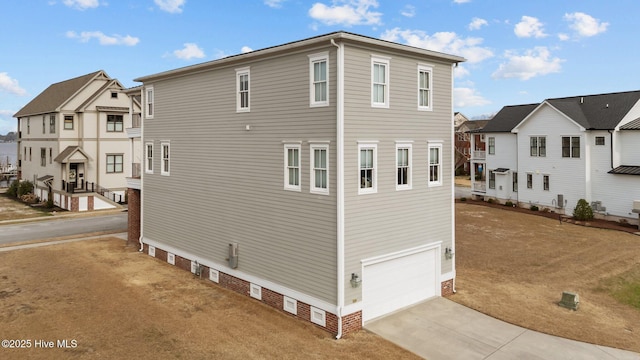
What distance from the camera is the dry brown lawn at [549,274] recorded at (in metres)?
15.2

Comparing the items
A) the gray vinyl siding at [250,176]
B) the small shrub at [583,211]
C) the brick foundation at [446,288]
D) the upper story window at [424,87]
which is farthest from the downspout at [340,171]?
the small shrub at [583,211]

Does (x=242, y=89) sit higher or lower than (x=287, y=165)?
higher

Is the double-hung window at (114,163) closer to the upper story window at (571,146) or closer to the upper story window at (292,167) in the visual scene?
the upper story window at (292,167)

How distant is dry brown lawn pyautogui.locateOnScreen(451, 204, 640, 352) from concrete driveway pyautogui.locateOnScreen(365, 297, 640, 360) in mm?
665

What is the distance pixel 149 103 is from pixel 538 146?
32528 millimetres

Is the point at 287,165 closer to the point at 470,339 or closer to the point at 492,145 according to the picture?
the point at 470,339

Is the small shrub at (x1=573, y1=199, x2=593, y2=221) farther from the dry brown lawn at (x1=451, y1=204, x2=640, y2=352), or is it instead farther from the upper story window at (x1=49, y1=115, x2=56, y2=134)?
the upper story window at (x1=49, y1=115, x2=56, y2=134)

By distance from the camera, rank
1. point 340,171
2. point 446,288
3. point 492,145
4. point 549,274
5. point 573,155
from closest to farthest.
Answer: point 340,171 < point 446,288 < point 549,274 < point 573,155 < point 492,145

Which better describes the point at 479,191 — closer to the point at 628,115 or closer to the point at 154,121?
the point at 628,115

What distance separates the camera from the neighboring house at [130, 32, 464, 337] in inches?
573

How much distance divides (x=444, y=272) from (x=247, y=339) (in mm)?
8878

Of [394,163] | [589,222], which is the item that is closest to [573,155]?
[589,222]

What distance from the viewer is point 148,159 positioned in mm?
24828

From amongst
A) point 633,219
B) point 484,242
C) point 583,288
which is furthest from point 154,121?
point 633,219
